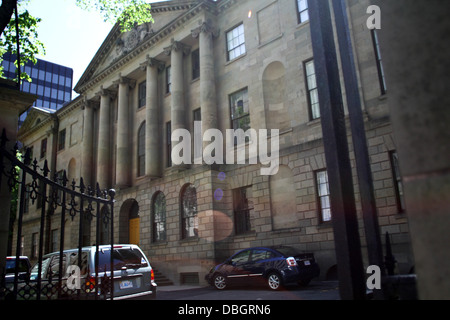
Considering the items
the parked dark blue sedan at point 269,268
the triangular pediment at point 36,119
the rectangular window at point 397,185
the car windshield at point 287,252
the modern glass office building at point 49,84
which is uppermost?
the modern glass office building at point 49,84

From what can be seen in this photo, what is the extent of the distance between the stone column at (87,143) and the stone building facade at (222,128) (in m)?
0.19

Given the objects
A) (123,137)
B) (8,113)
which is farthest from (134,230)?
(8,113)

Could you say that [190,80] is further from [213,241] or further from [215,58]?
[213,241]

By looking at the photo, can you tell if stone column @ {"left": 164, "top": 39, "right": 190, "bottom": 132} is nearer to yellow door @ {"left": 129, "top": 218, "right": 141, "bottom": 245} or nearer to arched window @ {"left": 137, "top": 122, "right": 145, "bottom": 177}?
arched window @ {"left": 137, "top": 122, "right": 145, "bottom": 177}

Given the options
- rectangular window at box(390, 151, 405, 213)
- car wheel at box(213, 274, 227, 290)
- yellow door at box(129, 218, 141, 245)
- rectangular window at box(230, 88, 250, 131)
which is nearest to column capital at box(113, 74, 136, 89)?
yellow door at box(129, 218, 141, 245)

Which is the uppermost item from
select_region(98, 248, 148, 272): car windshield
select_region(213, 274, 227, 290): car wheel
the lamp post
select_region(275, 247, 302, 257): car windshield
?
the lamp post

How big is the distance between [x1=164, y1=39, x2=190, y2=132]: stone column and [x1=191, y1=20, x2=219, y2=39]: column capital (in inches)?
76.8

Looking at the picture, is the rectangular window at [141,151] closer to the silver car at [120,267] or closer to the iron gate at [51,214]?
the silver car at [120,267]

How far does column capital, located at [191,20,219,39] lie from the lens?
23781mm

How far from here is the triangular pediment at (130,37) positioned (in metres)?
26.4

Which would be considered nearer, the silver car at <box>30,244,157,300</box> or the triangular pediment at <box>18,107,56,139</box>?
the silver car at <box>30,244,157,300</box>

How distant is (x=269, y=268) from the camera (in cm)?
1430

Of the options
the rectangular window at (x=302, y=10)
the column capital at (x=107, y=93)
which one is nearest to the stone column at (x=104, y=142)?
the column capital at (x=107, y=93)

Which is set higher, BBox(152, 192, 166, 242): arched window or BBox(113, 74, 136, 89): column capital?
BBox(113, 74, 136, 89): column capital
